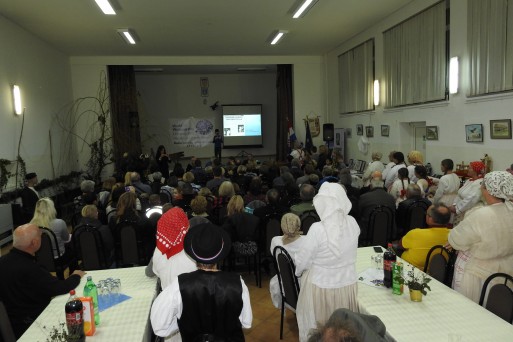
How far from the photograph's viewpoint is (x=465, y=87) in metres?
6.82

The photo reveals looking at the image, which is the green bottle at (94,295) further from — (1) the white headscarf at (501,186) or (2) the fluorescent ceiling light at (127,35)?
(2) the fluorescent ceiling light at (127,35)

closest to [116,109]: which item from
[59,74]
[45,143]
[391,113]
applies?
[59,74]

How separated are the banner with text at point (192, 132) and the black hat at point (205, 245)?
14022 millimetres

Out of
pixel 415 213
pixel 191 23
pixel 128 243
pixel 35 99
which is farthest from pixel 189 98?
pixel 415 213

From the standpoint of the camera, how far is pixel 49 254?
4.35 m

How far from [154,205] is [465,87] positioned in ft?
18.5

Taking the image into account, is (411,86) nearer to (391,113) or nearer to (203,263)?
(391,113)

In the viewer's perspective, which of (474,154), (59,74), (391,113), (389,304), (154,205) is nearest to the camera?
(389,304)

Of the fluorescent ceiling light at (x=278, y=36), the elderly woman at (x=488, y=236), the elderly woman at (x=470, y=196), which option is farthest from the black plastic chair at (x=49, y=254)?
the fluorescent ceiling light at (x=278, y=36)

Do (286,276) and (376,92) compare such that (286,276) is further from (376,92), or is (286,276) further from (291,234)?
(376,92)

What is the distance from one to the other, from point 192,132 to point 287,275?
1323cm

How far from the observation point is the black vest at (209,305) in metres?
2.01

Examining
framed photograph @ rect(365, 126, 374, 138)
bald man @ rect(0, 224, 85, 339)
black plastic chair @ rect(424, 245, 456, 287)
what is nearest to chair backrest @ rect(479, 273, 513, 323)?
black plastic chair @ rect(424, 245, 456, 287)

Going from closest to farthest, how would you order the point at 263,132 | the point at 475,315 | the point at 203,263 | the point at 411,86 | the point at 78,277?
the point at 203,263 → the point at 475,315 → the point at 78,277 → the point at 411,86 → the point at 263,132
